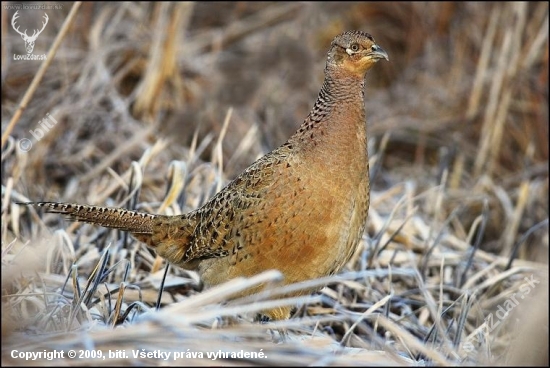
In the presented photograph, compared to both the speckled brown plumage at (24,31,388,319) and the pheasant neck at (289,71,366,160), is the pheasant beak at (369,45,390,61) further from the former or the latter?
the pheasant neck at (289,71,366,160)

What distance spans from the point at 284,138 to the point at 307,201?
12.1 feet

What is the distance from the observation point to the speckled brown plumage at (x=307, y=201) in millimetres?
3650

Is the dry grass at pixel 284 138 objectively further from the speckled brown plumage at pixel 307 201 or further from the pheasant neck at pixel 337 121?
the pheasant neck at pixel 337 121

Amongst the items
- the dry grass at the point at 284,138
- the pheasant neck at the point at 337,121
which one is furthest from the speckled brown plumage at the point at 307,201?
the dry grass at the point at 284,138

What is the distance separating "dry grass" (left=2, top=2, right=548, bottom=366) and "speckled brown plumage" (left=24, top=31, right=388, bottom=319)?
0.17 meters

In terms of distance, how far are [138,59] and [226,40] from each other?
1.01 meters

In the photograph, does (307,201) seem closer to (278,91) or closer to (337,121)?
(337,121)

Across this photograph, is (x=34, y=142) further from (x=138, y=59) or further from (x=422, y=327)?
(x=422, y=327)

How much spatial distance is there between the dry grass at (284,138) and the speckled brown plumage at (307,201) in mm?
172

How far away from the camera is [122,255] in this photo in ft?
14.4

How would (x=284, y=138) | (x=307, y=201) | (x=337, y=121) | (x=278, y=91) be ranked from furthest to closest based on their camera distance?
(x=278, y=91) < (x=284, y=138) < (x=337, y=121) < (x=307, y=201)

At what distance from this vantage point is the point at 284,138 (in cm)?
730

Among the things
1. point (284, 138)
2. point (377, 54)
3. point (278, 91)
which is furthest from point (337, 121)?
point (278, 91)

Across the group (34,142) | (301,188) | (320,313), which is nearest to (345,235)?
(301,188)
